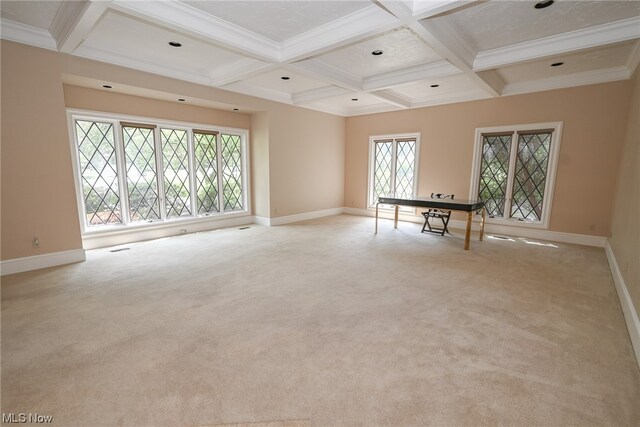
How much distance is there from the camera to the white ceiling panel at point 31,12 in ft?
8.87

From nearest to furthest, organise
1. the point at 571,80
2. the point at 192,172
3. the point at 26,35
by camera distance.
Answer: the point at 26,35, the point at 571,80, the point at 192,172

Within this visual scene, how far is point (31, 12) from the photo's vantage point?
284 cm

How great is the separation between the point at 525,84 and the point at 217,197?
5818 millimetres

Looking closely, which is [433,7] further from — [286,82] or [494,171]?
[494,171]

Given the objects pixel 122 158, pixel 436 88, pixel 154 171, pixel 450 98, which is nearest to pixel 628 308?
pixel 436 88

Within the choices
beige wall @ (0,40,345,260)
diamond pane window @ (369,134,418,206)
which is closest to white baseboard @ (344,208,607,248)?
diamond pane window @ (369,134,418,206)

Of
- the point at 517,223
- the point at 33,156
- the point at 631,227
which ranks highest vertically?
the point at 33,156

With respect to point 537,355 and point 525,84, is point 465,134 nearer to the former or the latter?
point 525,84

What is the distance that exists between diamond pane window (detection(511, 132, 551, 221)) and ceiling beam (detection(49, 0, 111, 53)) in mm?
5931

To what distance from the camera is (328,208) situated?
737cm

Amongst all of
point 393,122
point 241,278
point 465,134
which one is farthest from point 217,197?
point 465,134

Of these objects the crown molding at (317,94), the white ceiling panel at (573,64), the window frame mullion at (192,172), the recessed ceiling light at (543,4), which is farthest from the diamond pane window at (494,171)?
the window frame mullion at (192,172)

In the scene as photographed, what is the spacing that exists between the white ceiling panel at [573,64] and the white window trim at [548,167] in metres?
0.76

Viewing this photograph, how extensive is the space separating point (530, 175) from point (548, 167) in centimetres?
28
